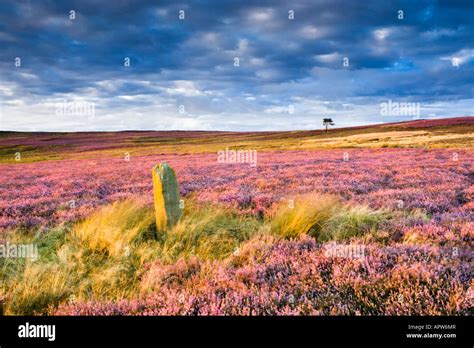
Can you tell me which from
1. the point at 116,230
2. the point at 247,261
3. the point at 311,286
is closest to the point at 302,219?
the point at 247,261

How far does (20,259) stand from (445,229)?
734 centimetres

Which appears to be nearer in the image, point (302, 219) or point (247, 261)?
point (247, 261)

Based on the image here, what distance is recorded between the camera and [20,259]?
233 inches

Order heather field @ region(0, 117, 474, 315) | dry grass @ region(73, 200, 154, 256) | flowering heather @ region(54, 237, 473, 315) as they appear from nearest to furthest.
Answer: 1. flowering heather @ region(54, 237, 473, 315)
2. heather field @ region(0, 117, 474, 315)
3. dry grass @ region(73, 200, 154, 256)

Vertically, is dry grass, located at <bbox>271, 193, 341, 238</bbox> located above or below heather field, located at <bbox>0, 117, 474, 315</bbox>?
above

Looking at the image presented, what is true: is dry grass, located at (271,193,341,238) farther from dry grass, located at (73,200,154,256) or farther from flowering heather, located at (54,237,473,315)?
dry grass, located at (73,200,154,256)

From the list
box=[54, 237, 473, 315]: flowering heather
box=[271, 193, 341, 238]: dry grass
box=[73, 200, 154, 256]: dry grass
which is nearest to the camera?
box=[54, 237, 473, 315]: flowering heather

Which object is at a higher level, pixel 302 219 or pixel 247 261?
pixel 302 219

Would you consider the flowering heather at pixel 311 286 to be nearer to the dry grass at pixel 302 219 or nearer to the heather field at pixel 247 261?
the heather field at pixel 247 261

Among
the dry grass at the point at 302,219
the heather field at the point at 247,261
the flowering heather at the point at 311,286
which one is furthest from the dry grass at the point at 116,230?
the dry grass at the point at 302,219

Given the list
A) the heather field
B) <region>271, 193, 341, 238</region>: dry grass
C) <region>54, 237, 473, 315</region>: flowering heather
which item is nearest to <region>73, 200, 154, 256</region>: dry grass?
the heather field

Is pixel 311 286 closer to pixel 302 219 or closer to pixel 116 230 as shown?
pixel 302 219

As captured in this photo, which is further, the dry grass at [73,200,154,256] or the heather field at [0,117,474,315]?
the dry grass at [73,200,154,256]

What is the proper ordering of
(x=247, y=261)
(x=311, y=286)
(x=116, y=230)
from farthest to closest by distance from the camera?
(x=116, y=230), (x=247, y=261), (x=311, y=286)
